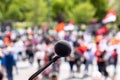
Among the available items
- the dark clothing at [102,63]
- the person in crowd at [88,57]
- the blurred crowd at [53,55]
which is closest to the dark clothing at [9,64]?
the blurred crowd at [53,55]

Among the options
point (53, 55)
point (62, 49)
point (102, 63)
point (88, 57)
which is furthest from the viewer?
point (88, 57)

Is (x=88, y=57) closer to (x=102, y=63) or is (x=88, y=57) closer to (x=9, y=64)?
(x=102, y=63)

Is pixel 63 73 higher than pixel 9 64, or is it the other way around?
pixel 9 64

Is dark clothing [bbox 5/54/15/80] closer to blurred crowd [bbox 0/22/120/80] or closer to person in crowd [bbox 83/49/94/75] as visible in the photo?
blurred crowd [bbox 0/22/120/80]

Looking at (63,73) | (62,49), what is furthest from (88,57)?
(62,49)

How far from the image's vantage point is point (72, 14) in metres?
67.9

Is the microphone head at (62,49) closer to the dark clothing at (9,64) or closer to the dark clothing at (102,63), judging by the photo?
the dark clothing at (9,64)

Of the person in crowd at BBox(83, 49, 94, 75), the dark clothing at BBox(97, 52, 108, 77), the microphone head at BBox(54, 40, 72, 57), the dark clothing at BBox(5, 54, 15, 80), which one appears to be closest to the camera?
the microphone head at BBox(54, 40, 72, 57)

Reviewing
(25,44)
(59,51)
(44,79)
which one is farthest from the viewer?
(25,44)

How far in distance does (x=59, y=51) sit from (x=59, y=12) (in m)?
70.0

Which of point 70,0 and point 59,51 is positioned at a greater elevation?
point 70,0

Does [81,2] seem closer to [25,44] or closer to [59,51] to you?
[25,44]

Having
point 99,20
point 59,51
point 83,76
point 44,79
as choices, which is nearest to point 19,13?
point 99,20

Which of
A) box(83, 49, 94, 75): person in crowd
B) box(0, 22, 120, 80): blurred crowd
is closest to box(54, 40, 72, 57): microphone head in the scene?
box(0, 22, 120, 80): blurred crowd
